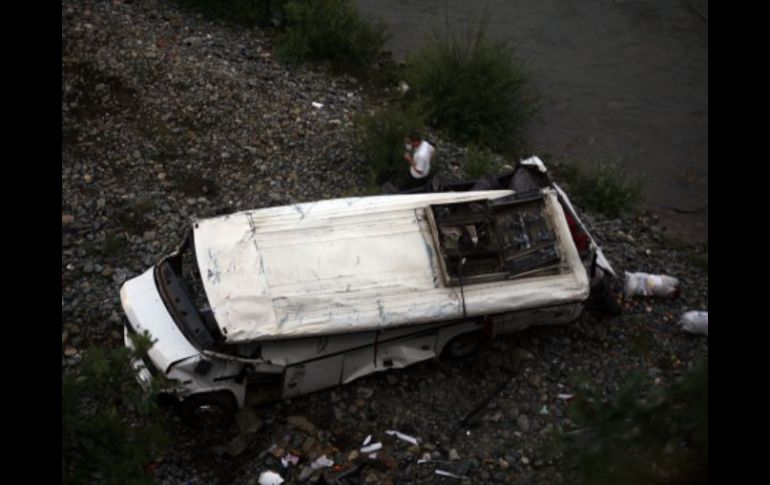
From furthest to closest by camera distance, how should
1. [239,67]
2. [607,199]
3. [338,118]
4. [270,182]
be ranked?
[239,67] < [338,118] < [607,199] < [270,182]

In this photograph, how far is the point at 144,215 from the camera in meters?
8.47

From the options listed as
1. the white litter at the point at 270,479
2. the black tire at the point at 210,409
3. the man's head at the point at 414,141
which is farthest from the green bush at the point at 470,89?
the white litter at the point at 270,479

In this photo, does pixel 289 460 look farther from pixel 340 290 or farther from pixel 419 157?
pixel 419 157

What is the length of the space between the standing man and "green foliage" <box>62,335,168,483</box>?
4542 millimetres

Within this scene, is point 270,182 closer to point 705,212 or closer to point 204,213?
point 204,213

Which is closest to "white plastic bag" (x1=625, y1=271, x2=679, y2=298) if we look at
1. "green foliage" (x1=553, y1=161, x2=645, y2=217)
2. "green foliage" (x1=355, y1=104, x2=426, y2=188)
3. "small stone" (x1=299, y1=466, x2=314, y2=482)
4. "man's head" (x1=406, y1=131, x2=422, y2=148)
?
"green foliage" (x1=553, y1=161, x2=645, y2=217)

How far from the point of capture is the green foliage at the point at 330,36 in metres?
11.8

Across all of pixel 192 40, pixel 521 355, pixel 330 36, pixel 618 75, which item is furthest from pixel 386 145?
pixel 618 75

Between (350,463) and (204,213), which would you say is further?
(204,213)

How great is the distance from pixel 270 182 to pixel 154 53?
3664 mm

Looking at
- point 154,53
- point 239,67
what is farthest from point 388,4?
point 154,53

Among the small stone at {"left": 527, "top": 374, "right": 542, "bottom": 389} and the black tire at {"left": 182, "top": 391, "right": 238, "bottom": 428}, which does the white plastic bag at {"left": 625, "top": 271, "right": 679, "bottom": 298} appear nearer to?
the small stone at {"left": 527, "top": 374, "right": 542, "bottom": 389}

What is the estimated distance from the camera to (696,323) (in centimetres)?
766

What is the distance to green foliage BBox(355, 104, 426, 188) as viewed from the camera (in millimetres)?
9367
